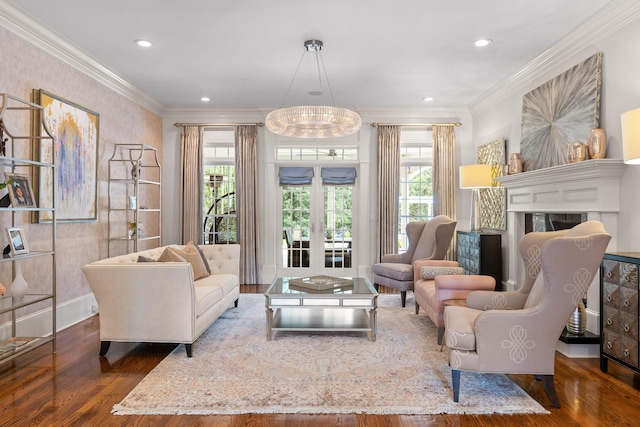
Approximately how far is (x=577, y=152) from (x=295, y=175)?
13.8ft

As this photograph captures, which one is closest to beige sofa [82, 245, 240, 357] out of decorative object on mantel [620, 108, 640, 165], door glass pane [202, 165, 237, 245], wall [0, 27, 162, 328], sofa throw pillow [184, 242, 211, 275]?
wall [0, 27, 162, 328]

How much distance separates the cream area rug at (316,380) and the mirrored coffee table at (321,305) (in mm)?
128

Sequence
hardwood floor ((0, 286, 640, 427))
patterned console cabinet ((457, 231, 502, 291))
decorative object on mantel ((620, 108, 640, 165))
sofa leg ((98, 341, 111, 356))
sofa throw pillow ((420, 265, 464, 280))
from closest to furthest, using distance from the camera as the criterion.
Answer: hardwood floor ((0, 286, 640, 427)), decorative object on mantel ((620, 108, 640, 165)), sofa leg ((98, 341, 111, 356)), sofa throw pillow ((420, 265, 464, 280)), patterned console cabinet ((457, 231, 502, 291))

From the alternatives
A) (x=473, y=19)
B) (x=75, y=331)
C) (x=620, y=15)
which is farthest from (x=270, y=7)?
(x=75, y=331)

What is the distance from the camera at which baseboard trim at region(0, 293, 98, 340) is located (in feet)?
12.0

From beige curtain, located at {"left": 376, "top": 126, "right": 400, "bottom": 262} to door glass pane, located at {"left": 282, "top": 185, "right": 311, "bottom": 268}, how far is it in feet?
3.99

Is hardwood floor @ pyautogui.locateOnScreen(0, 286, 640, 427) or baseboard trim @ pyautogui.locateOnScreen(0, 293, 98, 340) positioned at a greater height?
baseboard trim @ pyautogui.locateOnScreen(0, 293, 98, 340)

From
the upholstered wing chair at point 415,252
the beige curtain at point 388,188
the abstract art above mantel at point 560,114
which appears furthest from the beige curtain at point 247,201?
the abstract art above mantel at point 560,114

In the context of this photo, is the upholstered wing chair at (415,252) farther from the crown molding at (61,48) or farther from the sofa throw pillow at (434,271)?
the crown molding at (61,48)

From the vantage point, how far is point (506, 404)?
2551mm

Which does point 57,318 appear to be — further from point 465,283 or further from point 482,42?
point 482,42

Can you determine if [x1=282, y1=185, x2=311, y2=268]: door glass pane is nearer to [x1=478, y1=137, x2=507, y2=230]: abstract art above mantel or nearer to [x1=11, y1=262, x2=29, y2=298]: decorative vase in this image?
[x1=478, y1=137, x2=507, y2=230]: abstract art above mantel

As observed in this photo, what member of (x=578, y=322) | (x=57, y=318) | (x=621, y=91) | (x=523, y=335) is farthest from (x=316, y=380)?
(x=621, y=91)

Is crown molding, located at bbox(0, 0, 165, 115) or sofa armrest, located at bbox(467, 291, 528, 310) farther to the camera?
crown molding, located at bbox(0, 0, 165, 115)
